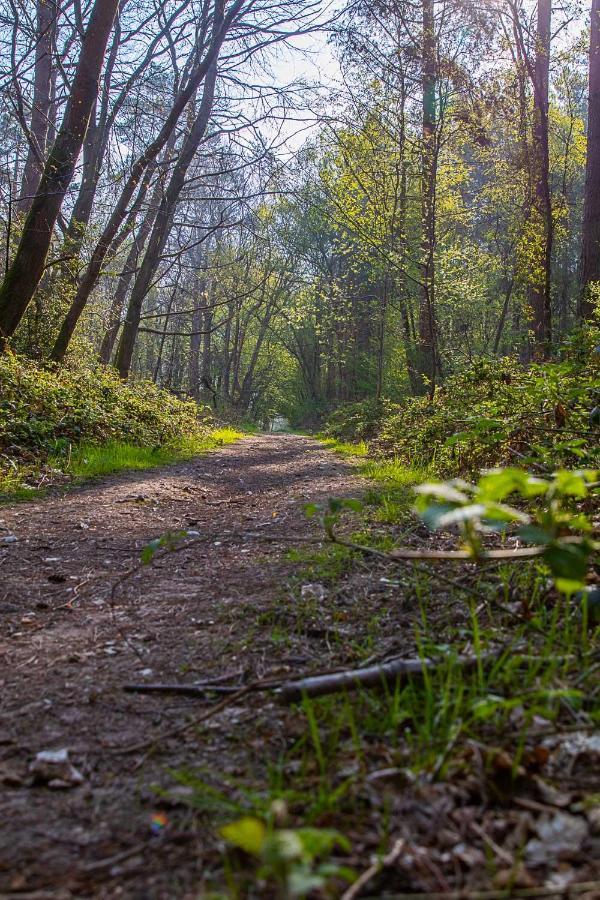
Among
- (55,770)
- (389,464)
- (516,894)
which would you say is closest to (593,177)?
(389,464)

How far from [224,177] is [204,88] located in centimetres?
184

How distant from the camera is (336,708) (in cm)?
149

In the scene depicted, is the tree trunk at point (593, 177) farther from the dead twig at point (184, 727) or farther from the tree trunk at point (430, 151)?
the dead twig at point (184, 727)

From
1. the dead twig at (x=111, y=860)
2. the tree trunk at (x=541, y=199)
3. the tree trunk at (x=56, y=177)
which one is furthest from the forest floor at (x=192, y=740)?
Result: the tree trunk at (x=541, y=199)

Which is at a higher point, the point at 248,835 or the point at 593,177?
the point at 593,177

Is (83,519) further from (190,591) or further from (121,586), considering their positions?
(190,591)

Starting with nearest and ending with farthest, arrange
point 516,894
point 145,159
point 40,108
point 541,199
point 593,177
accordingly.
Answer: point 516,894
point 593,177
point 541,199
point 145,159
point 40,108

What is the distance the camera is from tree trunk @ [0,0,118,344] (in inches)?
303

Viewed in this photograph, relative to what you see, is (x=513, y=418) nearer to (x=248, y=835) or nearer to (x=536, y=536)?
(x=536, y=536)

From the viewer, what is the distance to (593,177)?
9.84 metres

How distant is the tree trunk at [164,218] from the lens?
11.6m

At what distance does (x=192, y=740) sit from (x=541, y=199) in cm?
1121

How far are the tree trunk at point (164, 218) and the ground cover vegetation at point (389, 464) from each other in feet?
0.26

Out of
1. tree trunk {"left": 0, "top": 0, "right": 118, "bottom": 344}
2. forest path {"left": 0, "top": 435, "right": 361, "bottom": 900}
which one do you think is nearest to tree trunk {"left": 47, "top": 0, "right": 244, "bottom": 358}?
tree trunk {"left": 0, "top": 0, "right": 118, "bottom": 344}
